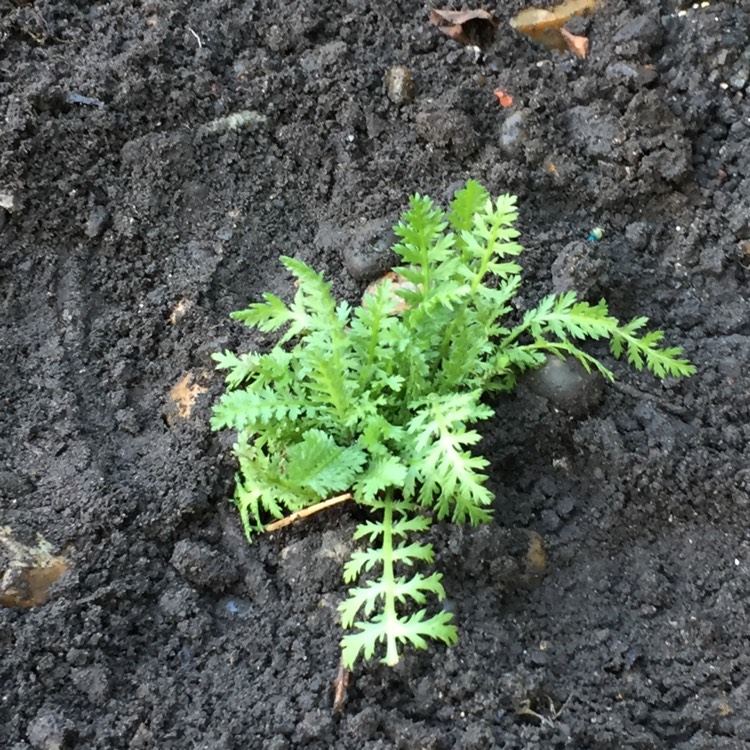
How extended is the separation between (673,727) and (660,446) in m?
0.70

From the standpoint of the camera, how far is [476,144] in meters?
2.65

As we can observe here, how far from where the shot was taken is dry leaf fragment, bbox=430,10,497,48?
113 inches

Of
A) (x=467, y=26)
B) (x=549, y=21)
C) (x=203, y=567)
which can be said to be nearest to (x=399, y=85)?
(x=467, y=26)

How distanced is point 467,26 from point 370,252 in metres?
1.03

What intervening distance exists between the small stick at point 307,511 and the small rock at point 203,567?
0.47 ft

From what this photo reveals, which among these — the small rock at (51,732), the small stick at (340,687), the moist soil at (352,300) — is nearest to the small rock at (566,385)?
the moist soil at (352,300)

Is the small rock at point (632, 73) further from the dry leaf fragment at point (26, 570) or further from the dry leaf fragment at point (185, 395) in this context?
the dry leaf fragment at point (26, 570)

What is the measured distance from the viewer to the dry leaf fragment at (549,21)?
290 centimetres

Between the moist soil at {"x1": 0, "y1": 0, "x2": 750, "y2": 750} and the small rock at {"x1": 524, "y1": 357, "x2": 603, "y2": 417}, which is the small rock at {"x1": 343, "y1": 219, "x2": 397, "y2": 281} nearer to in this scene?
the moist soil at {"x1": 0, "y1": 0, "x2": 750, "y2": 750}

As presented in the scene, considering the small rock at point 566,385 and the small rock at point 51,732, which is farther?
the small rock at point 566,385

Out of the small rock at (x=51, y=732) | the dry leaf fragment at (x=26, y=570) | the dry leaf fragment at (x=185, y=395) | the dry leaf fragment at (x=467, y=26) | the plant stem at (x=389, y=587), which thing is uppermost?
the dry leaf fragment at (x=467, y=26)

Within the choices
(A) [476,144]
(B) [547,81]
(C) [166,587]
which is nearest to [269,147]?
(A) [476,144]

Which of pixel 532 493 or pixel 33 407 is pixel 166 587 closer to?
pixel 33 407

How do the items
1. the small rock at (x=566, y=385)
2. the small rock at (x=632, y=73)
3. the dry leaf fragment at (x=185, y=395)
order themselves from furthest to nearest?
the small rock at (x=632, y=73) → the dry leaf fragment at (x=185, y=395) → the small rock at (x=566, y=385)
